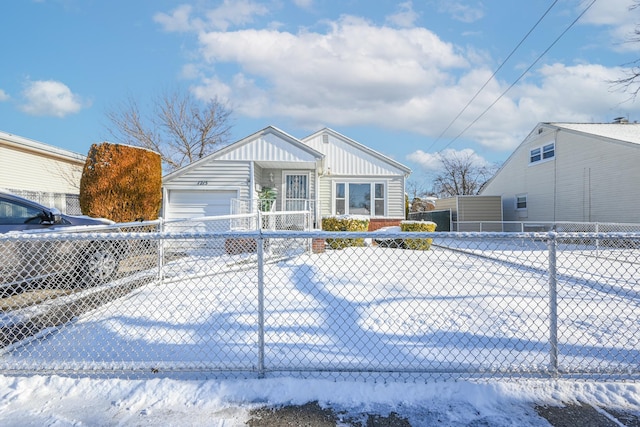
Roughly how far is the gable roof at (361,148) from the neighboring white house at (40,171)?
417 inches

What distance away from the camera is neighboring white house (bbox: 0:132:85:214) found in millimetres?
12163

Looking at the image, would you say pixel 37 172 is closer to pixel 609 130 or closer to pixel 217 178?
pixel 217 178

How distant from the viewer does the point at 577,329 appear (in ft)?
12.1

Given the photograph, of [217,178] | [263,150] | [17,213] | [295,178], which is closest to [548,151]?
[295,178]

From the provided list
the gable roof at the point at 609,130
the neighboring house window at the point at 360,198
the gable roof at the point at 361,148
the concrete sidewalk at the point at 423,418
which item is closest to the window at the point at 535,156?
the gable roof at the point at 609,130

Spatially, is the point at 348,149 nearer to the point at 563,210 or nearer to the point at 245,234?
the point at 563,210

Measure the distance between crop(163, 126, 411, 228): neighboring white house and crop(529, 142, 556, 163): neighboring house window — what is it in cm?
924

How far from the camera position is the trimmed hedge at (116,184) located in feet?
29.9

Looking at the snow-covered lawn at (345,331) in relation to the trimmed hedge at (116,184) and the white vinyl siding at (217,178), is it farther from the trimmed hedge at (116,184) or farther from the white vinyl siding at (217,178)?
the white vinyl siding at (217,178)

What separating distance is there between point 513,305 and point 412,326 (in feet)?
5.44

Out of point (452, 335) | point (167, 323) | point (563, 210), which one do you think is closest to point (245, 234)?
point (167, 323)

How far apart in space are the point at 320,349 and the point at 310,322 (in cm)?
72

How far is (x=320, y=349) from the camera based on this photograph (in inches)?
125

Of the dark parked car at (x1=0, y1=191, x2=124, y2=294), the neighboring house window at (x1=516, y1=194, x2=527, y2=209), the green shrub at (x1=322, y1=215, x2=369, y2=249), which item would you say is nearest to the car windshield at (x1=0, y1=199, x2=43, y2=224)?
the dark parked car at (x1=0, y1=191, x2=124, y2=294)
